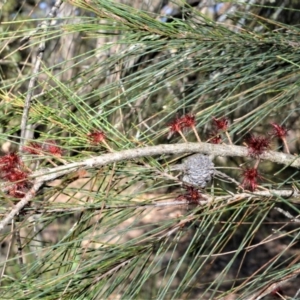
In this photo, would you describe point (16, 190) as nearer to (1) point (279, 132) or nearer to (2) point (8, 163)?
(2) point (8, 163)

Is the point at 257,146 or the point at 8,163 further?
the point at 257,146

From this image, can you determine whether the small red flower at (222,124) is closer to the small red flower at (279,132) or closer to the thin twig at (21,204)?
the small red flower at (279,132)

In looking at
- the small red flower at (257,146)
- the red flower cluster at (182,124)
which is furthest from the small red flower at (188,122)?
the small red flower at (257,146)

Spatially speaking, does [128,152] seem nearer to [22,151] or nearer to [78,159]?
[78,159]

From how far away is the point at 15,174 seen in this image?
0.92 meters

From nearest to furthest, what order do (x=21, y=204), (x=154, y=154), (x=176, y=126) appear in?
(x=21, y=204), (x=154, y=154), (x=176, y=126)

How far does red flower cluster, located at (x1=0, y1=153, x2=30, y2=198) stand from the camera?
913mm

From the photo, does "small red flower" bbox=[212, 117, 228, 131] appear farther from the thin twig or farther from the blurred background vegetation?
the thin twig

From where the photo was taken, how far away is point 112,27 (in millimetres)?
1103

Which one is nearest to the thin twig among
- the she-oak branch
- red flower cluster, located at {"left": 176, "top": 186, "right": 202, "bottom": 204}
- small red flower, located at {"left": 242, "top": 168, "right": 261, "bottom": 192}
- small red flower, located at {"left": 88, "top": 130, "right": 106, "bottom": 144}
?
the she-oak branch

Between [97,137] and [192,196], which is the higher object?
[97,137]

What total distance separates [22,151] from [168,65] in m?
0.34

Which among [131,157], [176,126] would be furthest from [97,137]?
[176,126]

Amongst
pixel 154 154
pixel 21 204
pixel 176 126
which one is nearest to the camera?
pixel 21 204
